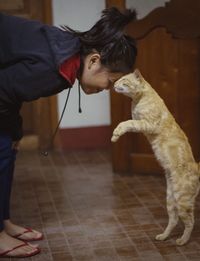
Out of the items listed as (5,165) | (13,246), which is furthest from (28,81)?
(13,246)

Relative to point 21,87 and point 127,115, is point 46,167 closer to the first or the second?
point 127,115

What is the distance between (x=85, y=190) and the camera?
112 inches

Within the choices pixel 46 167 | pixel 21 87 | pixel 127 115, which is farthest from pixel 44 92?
pixel 46 167

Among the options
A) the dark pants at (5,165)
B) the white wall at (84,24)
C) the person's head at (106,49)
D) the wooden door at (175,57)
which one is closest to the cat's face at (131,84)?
the person's head at (106,49)

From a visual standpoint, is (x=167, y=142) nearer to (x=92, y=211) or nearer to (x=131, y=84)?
(x=131, y=84)

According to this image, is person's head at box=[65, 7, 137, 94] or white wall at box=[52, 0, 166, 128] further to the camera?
white wall at box=[52, 0, 166, 128]

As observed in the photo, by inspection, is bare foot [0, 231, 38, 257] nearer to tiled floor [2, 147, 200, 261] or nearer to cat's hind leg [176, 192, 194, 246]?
tiled floor [2, 147, 200, 261]

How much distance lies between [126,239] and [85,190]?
72cm

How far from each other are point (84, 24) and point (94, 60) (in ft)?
6.37

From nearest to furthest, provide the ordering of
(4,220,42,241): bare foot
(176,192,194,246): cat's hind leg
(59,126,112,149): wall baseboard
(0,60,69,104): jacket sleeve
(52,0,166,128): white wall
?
(0,60,69,104): jacket sleeve → (176,192,194,246): cat's hind leg → (4,220,42,241): bare foot → (52,0,166,128): white wall → (59,126,112,149): wall baseboard

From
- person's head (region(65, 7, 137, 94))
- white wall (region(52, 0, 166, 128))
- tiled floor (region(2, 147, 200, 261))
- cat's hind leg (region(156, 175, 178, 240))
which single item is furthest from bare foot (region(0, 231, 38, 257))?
white wall (region(52, 0, 166, 128))

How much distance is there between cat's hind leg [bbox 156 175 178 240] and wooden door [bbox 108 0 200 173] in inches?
34.4

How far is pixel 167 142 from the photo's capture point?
2021 mm

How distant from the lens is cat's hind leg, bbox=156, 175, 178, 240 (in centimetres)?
206
